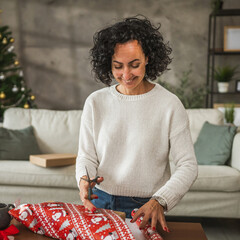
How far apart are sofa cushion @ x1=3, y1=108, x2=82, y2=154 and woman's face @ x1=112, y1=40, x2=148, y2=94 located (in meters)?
2.01

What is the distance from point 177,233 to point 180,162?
239 millimetres

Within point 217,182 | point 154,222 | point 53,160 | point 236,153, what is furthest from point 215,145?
point 154,222

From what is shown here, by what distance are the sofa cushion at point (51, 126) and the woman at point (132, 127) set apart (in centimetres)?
187

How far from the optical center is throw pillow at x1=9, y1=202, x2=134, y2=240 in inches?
40.3

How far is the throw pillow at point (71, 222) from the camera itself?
1022 millimetres

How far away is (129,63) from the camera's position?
1.17 meters

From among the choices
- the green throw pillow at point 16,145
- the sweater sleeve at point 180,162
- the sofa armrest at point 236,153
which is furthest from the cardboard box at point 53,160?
the sweater sleeve at point 180,162

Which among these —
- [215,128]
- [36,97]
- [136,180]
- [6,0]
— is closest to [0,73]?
[36,97]

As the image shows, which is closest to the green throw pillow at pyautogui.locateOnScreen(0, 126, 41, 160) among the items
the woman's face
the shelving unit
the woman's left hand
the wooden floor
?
the wooden floor

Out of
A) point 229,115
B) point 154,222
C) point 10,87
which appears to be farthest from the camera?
point 10,87

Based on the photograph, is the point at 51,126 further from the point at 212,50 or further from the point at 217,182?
the point at 212,50

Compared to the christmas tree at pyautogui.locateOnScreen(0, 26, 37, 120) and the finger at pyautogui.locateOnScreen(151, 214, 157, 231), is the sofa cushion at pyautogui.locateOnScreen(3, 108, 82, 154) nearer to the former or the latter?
the christmas tree at pyautogui.locateOnScreen(0, 26, 37, 120)

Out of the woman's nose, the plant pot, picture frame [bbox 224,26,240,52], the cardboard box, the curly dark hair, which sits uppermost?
picture frame [bbox 224,26,240,52]

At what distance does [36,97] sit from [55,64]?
521 millimetres
